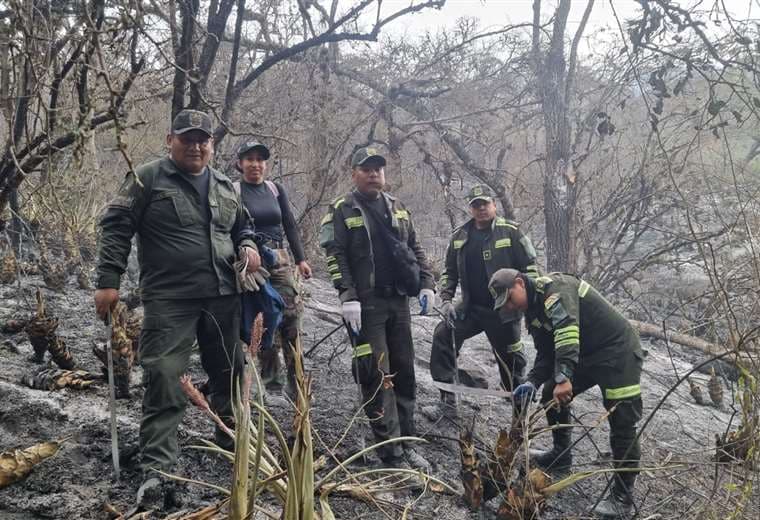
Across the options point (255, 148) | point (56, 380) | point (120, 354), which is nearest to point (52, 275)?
point (56, 380)

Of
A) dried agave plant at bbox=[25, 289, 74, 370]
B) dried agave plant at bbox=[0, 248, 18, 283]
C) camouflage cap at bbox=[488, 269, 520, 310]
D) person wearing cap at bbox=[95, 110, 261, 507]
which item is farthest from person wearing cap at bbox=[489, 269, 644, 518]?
dried agave plant at bbox=[0, 248, 18, 283]

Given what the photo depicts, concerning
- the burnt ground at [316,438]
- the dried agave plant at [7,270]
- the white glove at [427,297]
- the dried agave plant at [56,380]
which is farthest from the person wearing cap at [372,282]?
the dried agave plant at [7,270]

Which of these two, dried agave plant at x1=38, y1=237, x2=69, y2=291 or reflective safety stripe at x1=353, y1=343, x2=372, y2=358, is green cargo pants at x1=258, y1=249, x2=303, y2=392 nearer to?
reflective safety stripe at x1=353, y1=343, x2=372, y2=358

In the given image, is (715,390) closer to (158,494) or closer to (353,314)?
(353,314)

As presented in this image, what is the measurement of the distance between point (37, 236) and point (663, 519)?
682cm

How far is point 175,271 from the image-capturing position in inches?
116

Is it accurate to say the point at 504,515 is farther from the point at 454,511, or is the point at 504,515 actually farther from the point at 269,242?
the point at 269,242

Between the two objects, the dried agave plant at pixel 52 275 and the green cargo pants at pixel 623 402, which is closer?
the green cargo pants at pixel 623 402

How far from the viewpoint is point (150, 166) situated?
9.72 feet

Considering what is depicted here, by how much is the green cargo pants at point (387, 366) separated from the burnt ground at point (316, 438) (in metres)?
0.24

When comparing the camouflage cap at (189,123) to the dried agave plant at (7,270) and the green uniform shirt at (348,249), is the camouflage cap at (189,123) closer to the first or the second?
the green uniform shirt at (348,249)

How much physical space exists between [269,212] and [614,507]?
9.94ft

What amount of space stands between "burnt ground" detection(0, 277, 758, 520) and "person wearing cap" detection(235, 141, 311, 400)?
1.31ft

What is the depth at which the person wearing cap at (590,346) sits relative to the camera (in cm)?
349
